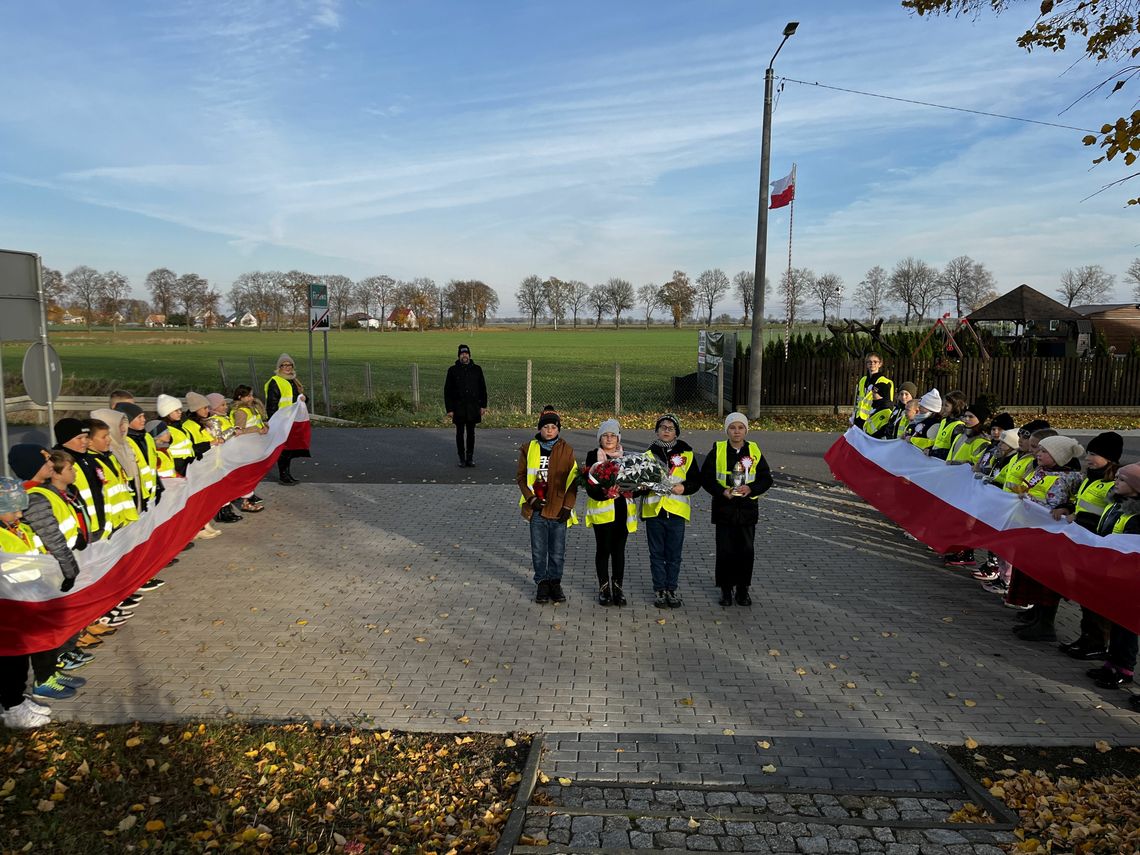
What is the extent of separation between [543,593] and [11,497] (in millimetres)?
4422

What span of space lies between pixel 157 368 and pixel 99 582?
117 ft

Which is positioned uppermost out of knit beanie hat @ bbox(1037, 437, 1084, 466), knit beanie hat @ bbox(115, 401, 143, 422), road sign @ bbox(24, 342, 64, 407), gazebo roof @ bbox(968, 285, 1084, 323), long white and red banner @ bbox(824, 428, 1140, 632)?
gazebo roof @ bbox(968, 285, 1084, 323)

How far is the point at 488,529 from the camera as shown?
10484 mm

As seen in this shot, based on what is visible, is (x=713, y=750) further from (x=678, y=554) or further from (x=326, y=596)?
(x=326, y=596)

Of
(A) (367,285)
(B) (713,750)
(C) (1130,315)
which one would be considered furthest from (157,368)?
(A) (367,285)

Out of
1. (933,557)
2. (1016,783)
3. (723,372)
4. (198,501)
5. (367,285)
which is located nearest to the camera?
(1016,783)

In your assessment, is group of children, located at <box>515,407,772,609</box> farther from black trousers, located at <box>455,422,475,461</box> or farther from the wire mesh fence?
the wire mesh fence

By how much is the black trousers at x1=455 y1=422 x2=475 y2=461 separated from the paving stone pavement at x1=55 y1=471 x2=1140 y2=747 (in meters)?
4.47

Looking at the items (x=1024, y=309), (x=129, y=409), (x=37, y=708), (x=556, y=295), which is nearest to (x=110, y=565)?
(x=37, y=708)

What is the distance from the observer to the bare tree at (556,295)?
13150cm

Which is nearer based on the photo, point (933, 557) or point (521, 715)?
point (521, 715)

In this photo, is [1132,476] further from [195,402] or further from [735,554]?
[195,402]

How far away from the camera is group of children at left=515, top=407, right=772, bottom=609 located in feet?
24.2

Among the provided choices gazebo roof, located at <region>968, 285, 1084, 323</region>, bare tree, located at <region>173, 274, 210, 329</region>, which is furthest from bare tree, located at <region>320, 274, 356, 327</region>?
gazebo roof, located at <region>968, 285, 1084, 323</region>
